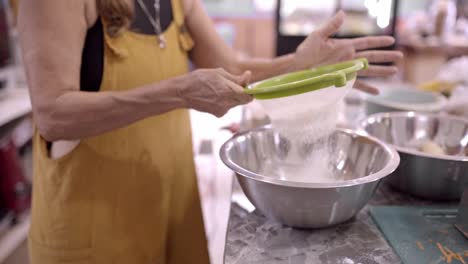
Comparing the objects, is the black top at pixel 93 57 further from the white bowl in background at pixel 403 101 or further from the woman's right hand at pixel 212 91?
the white bowl in background at pixel 403 101

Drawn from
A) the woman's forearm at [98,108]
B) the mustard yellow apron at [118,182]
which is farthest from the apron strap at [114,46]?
the woman's forearm at [98,108]

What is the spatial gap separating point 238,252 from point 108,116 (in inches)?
14.2

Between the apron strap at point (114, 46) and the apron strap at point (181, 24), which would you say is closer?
the apron strap at point (114, 46)

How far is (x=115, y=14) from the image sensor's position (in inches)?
33.5

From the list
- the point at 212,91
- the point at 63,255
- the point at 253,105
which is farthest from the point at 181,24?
the point at 63,255

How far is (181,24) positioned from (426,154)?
2.22 feet

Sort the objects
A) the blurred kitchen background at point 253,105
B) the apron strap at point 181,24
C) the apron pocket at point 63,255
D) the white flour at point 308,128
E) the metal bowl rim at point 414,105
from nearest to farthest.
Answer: the white flour at point 308,128 < the apron pocket at point 63,255 < the apron strap at point 181,24 < the metal bowl rim at point 414,105 < the blurred kitchen background at point 253,105

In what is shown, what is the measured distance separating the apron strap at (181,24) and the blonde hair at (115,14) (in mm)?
174

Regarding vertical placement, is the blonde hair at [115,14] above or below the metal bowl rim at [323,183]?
above

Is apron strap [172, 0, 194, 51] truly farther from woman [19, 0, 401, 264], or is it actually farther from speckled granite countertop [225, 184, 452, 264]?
speckled granite countertop [225, 184, 452, 264]

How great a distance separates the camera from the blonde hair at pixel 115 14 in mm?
834

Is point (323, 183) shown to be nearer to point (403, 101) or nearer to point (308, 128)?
point (308, 128)

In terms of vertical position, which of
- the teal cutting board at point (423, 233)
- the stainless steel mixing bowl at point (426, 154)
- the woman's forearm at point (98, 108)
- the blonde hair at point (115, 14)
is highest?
the blonde hair at point (115, 14)

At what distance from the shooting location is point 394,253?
0.73 m
